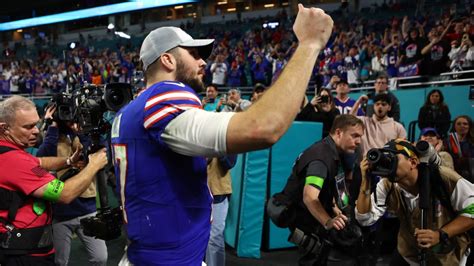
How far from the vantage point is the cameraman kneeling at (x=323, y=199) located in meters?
3.23

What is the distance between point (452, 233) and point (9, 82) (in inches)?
904

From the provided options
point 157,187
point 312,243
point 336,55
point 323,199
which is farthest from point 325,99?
point 336,55

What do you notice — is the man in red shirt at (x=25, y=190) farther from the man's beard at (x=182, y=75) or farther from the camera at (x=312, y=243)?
the camera at (x=312, y=243)

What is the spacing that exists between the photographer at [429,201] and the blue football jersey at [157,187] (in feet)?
4.58

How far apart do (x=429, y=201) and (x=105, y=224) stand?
1734 mm

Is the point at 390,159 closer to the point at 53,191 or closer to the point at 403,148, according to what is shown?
the point at 403,148

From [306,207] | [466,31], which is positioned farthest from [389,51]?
[306,207]

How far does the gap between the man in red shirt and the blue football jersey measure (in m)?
1.00

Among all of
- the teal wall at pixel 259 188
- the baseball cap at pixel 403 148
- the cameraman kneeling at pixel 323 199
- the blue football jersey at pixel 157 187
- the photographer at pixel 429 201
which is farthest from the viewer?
the teal wall at pixel 259 188

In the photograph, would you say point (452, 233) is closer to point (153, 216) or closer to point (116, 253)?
point (153, 216)

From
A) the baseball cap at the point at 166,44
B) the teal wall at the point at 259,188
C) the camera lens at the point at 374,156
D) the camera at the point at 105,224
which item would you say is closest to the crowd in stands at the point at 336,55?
the baseball cap at the point at 166,44

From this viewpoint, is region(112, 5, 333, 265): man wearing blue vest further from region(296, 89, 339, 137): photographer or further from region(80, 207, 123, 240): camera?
region(296, 89, 339, 137): photographer

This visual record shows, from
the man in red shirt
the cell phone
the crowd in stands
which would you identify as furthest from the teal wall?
the man in red shirt

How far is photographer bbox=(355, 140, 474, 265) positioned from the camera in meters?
2.71
